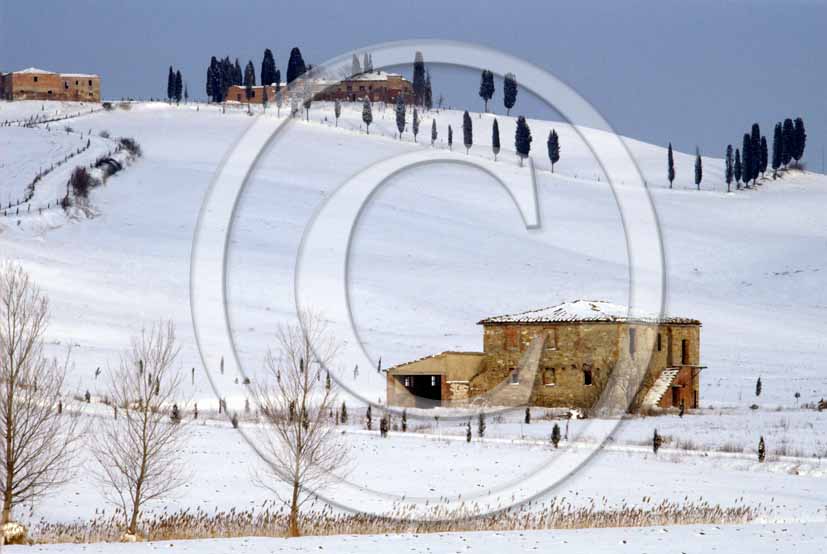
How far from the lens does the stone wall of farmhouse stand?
4662 cm

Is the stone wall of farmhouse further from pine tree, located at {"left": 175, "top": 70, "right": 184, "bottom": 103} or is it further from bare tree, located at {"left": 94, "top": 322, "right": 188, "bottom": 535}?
pine tree, located at {"left": 175, "top": 70, "right": 184, "bottom": 103}

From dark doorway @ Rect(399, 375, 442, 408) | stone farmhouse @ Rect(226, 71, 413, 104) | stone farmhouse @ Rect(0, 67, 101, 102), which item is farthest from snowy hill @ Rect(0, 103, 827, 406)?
stone farmhouse @ Rect(226, 71, 413, 104)

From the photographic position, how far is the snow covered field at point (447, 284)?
1160 inches

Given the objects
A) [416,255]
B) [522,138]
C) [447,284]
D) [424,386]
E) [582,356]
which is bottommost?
[424,386]

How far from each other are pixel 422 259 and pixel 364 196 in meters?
16.4

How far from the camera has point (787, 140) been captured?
144 metres

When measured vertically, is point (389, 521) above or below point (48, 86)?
below

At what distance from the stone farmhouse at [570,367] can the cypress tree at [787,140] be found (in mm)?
98877

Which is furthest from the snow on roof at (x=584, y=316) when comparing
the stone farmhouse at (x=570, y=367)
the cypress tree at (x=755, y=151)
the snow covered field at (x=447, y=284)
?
the cypress tree at (x=755, y=151)

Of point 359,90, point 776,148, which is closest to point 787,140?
point 776,148

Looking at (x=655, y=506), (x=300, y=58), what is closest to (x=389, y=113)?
(x=300, y=58)

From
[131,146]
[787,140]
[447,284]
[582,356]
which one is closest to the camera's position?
[582,356]

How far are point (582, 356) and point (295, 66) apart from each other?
12499 cm

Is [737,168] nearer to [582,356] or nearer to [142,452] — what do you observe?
[582,356]
